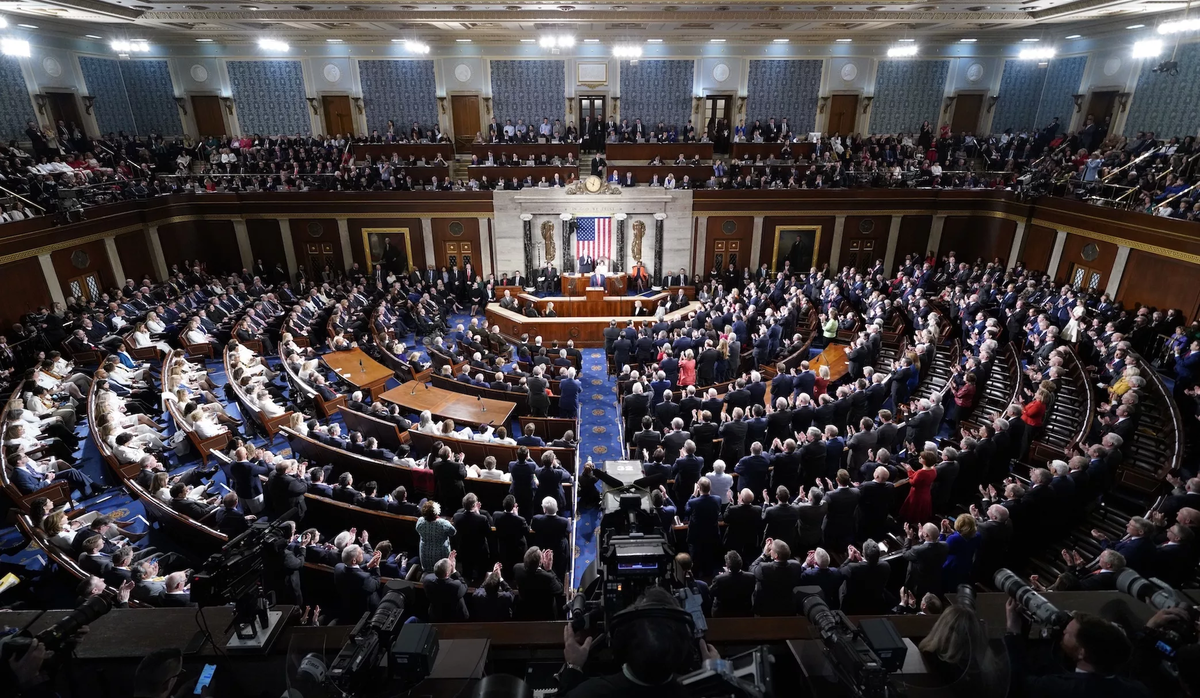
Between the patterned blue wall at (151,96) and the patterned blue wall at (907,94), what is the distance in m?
30.4

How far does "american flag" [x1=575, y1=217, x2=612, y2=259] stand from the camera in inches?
838

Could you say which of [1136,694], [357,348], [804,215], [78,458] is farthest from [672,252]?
[1136,694]

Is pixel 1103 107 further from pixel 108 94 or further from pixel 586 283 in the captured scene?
pixel 108 94

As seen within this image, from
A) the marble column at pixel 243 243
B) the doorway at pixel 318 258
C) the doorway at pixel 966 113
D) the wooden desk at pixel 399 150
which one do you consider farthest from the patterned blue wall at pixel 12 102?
the doorway at pixel 966 113

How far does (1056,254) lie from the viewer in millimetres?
17922

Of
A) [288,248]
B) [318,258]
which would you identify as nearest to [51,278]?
[288,248]

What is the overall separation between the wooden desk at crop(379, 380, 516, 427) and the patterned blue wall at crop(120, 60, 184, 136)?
21609 millimetres

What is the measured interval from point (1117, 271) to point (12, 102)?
34901mm

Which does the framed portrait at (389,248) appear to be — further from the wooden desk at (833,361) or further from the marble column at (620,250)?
the wooden desk at (833,361)

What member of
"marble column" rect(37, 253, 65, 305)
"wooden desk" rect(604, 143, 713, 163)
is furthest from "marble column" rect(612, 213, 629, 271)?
"marble column" rect(37, 253, 65, 305)

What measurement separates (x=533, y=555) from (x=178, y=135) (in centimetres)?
2889

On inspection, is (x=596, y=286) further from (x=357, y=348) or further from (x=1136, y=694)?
(x=1136, y=694)

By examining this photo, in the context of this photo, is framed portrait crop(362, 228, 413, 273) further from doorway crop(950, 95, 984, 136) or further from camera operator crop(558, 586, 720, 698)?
doorway crop(950, 95, 984, 136)

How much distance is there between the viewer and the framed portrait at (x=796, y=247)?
859 inches
